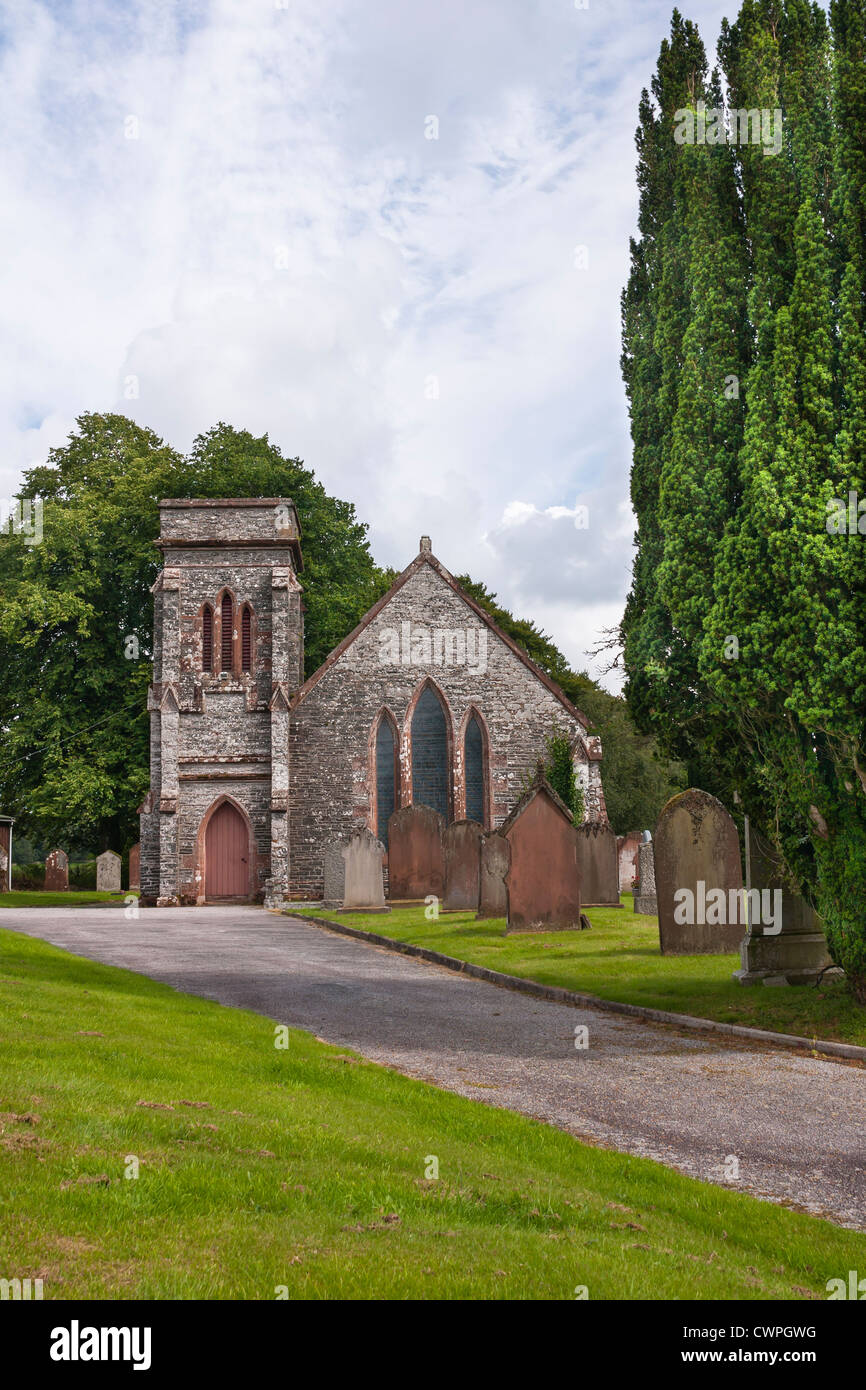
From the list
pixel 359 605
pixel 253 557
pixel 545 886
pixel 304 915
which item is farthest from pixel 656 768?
pixel 545 886

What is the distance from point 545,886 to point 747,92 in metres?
12.2

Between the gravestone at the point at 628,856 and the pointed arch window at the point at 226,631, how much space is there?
13748 millimetres

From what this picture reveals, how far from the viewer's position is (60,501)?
42594 millimetres

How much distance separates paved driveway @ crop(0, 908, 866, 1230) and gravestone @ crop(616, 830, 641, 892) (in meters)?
17.0

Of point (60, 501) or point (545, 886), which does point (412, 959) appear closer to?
point (545, 886)

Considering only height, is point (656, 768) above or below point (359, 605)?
below

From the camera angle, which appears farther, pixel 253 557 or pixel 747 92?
pixel 253 557

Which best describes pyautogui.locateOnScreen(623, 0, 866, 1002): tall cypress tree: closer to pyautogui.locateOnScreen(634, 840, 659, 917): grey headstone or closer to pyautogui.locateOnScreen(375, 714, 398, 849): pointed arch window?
pyautogui.locateOnScreen(634, 840, 659, 917): grey headstone

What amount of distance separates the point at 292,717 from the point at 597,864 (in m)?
12.7

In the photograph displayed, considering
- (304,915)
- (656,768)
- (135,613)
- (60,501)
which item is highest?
(60,501)

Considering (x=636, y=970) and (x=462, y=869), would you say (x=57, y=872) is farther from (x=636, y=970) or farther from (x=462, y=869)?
(x=636, y=970)

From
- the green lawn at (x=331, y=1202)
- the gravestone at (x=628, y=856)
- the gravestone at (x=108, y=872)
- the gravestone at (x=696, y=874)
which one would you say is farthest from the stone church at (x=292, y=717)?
the green lawn at (x=331, y=1202)

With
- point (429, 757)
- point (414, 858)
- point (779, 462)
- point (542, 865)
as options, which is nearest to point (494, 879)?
point (542, 865)

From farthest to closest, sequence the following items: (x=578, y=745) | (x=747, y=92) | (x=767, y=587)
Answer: (x=578, y=745) < (x=747, y=92) < (x=767, y=587)
